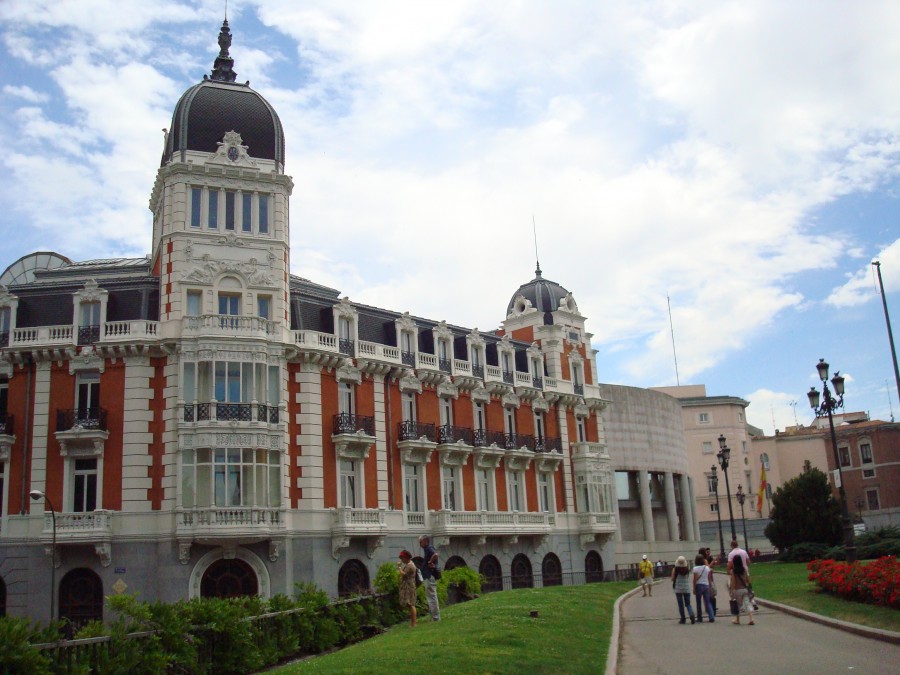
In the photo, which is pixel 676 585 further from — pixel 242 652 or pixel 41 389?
pixel 41 389

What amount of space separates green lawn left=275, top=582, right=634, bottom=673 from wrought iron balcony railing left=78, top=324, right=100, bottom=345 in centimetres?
2151

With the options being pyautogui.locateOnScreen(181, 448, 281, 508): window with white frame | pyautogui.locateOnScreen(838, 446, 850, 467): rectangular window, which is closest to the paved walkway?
pyautogui.locateOnScreen(181, 448, 281, 508): window with white frame

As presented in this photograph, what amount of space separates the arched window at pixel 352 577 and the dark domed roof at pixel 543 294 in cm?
2328

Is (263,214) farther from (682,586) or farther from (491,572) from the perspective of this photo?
(682,586)

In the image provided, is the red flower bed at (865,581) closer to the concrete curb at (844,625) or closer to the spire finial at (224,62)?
the concrete curb at (844,625)

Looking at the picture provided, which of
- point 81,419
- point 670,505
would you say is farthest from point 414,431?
point 670,505

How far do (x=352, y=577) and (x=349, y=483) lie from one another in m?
4.29

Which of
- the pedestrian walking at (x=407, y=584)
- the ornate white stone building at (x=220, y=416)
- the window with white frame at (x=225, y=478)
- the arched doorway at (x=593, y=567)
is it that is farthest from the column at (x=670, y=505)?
the pedestrian walking at (x=407, y=584)

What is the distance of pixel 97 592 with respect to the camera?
3816 centimetres

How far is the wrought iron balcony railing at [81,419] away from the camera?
39.2 m

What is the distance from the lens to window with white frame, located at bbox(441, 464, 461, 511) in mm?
49375

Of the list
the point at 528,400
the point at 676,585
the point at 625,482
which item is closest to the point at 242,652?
the point at 676,585

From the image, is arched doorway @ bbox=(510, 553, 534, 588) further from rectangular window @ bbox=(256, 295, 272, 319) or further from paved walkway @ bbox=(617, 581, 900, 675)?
paved walkway @ bbox=(617, 581, 900, 675)

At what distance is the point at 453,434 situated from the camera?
5009 centimetres
